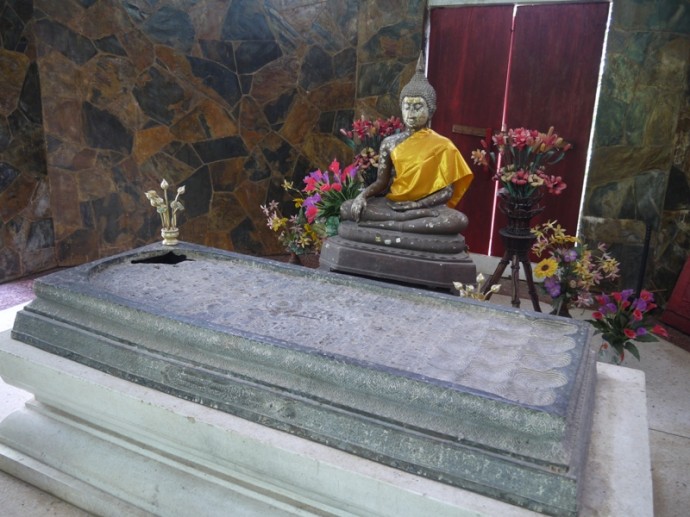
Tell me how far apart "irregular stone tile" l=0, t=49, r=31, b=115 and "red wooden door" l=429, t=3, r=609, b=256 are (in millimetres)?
2694

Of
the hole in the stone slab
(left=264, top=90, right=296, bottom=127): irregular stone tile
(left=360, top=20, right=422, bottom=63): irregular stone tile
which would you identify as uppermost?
(left=360, top=20, right=422, bottom=63): irregular stone tile

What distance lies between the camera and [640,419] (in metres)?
1.58

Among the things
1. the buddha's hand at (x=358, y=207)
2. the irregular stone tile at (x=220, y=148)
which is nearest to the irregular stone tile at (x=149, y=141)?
the irregular stone tile at (x=220, y=148)

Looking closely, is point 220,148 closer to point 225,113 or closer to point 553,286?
point 225,113

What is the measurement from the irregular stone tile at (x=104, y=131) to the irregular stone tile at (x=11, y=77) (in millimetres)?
402

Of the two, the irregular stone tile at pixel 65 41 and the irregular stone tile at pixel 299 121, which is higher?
the irregular stone tile at pixel 65 41

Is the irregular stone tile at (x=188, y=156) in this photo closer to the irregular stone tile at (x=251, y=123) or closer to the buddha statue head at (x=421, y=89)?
the irregular stone tile at (x=251, y=123)

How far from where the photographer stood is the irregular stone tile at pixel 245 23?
13.4 ft

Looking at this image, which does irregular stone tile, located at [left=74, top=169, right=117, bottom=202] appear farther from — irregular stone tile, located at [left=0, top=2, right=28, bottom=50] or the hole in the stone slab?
the hole in the stone slab

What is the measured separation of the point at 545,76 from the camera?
4.01 metres

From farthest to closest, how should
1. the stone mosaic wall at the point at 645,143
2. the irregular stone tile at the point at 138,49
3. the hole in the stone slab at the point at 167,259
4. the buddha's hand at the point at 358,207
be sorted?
the irregular stone tile at the point at 138,49 → the stone mosaic wall at the point at 645,143 → the buddha's hand at the point at 358,207 → the hole in the stone slab at the point at 167,259

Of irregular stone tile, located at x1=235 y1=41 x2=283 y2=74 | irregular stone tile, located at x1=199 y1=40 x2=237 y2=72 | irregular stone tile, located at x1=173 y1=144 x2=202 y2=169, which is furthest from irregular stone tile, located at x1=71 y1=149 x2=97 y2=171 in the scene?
irregular stone tile, located at x1=235 y1=41 x2=283 y2=74

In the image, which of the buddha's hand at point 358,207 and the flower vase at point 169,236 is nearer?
the flower vase at point 169,236

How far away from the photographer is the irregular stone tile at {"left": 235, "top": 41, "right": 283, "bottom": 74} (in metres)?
4.15
